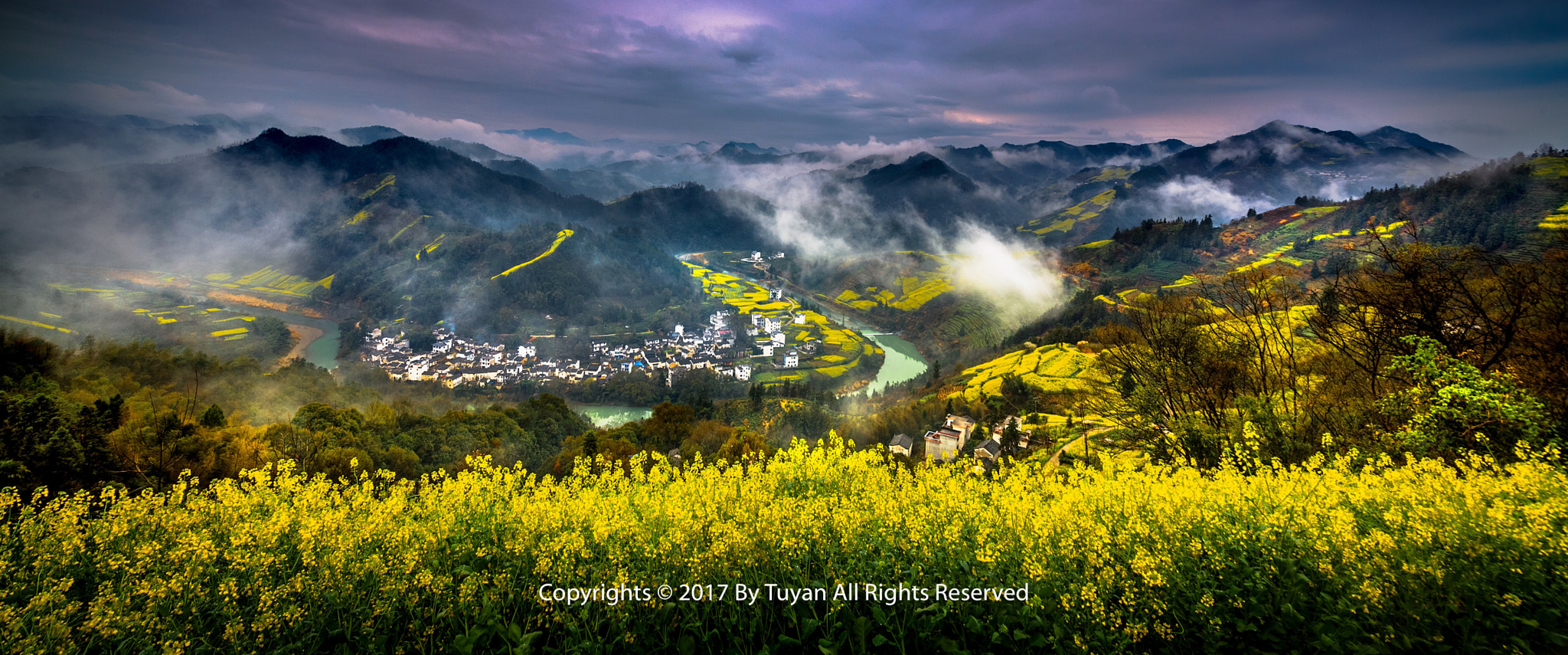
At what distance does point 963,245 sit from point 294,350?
17504 cm

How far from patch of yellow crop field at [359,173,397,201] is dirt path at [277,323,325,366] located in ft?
286

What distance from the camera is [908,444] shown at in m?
32.8

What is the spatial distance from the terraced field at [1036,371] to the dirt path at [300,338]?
75.7 meters

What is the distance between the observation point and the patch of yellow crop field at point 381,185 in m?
157

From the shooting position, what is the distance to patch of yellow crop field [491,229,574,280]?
113625mm

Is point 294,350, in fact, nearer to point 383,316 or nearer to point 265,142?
point 383,316

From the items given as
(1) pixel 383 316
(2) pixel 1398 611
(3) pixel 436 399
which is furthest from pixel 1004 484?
(1) pixel 383 316

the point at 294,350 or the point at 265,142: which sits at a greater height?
the point at 265,142

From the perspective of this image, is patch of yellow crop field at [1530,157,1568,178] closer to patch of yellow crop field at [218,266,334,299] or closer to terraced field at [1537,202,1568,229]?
terraced field at [1537,202,1568,229]

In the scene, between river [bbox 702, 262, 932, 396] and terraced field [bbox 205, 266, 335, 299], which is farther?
terraced field [bbox 205, 266, 335, 299]

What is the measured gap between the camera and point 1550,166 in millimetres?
62656

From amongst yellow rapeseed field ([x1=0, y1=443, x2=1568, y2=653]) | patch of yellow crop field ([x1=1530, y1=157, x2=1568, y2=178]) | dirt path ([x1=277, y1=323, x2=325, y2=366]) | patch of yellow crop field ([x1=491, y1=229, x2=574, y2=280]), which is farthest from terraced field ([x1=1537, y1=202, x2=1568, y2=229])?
patch of yellow crop field ([x1=491, y1=229, x2=574, y2=280])

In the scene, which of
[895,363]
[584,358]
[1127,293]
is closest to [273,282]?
[584,358]

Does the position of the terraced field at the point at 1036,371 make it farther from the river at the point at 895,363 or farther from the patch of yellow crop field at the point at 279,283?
the patch of yellow crop field at the point at 279,283
